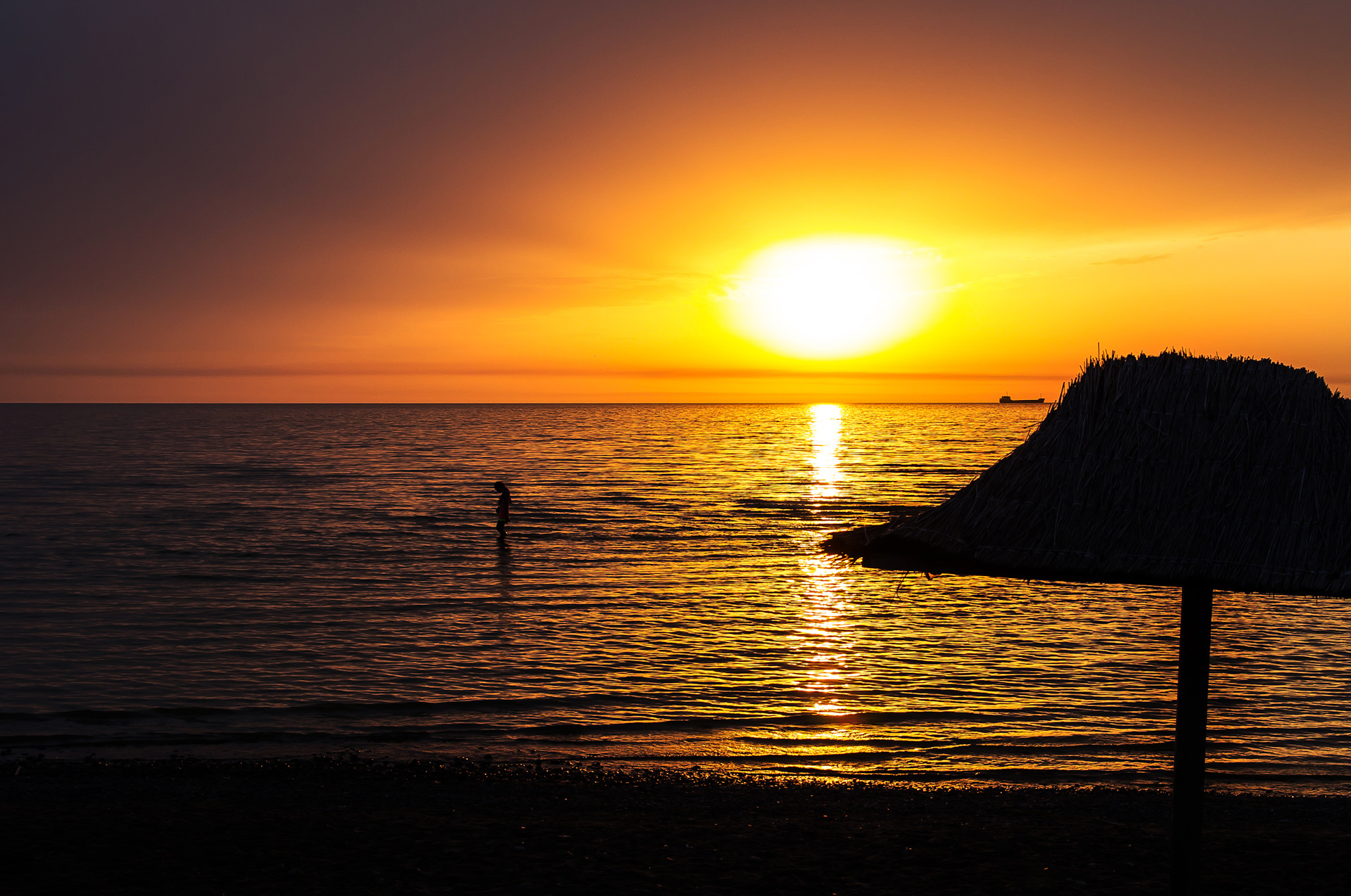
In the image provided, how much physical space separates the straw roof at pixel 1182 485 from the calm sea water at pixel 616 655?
6937 mm

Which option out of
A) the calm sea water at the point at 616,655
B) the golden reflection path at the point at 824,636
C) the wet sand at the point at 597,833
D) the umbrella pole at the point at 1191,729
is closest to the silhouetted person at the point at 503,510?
the calm sea water at the point at 616,655

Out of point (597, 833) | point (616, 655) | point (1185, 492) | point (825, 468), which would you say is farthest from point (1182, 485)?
point (825, 468)

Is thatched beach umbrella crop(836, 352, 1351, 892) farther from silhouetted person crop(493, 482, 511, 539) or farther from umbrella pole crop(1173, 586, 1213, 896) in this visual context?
silhouetted person crop(493, 482, 511, 539)

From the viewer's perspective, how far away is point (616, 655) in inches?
709

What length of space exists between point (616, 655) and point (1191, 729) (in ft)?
43.0

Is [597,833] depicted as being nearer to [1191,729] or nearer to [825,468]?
[1191,729]

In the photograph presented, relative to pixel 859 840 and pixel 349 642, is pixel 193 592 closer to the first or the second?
pixel 349 642

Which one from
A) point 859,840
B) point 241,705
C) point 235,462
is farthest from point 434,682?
point 235,462

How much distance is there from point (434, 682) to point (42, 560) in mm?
21033

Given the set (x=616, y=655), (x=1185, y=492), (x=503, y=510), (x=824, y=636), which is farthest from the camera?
(x=503, y=510)

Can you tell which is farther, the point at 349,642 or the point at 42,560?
the point at 42,560

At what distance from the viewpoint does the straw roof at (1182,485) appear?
532cm

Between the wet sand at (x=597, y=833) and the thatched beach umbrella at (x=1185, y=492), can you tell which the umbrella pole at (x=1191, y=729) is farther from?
the wet sand at (x=597, y=833)

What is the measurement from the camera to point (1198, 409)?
216 inches
